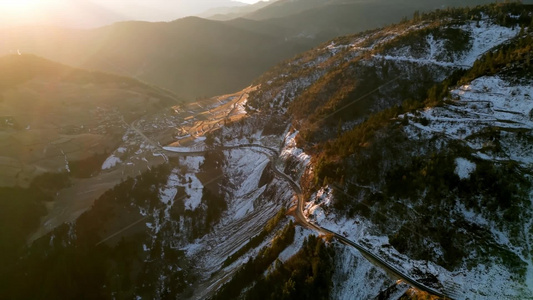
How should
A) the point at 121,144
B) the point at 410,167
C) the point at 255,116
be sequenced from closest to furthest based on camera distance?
the point at 410,167
the point at 121,144
the point at 255,116

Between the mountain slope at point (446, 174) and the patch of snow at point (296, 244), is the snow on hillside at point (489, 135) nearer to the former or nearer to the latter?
the mountain slope at point (446, 174)

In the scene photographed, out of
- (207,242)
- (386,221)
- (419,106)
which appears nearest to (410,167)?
(386,221)

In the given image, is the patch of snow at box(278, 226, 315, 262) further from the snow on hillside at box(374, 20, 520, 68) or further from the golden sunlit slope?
the snow on hillside at box(374, 20, 520, 68)

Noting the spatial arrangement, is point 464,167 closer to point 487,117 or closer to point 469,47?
point 487,117

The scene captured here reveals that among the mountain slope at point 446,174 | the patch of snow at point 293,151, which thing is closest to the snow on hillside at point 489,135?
the mountain slope at point 446,174

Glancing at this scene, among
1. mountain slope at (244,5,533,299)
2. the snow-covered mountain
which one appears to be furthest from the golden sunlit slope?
mountain slope at (244,5,533,299)

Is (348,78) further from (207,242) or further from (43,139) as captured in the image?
(43,139)

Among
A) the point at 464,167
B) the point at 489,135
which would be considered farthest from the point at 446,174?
the point at 489,135
